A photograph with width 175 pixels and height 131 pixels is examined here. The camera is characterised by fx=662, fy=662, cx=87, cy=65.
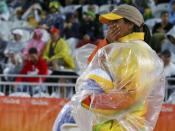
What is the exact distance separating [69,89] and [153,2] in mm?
5182

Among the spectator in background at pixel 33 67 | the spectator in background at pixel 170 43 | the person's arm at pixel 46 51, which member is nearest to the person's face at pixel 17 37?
the person's arm at pixel 46 51

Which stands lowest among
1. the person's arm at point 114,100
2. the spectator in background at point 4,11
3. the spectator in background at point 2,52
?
the spectator in background at point 2,52

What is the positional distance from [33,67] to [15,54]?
1848mm

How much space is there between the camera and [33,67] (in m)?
11.7

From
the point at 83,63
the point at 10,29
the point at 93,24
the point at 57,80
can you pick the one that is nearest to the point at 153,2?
the point at 93,24

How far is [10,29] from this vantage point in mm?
15711

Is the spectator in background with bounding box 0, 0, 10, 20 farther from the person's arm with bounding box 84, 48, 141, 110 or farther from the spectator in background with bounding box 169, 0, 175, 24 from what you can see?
the person's arm with bounding box 84, 48, 141, 110

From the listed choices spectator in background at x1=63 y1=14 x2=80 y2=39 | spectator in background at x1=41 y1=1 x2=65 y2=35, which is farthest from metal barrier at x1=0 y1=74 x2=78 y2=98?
spectator in background at x1=41 y1=1 x2=65 y2=35

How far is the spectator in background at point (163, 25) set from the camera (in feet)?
43.0

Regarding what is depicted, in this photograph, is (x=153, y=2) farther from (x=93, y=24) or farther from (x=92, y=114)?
(x=92, y=114)

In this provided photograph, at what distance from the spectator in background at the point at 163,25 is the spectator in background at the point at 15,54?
2.76 metres

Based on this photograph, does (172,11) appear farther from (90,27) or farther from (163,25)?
(90,27)

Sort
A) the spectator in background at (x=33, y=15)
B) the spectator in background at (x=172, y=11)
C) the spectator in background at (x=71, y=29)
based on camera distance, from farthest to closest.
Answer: the spectator in background at (x=33, y=15) → the spectator in background at (x=71, y=29) → the spectator in background at (x=172, y=11)

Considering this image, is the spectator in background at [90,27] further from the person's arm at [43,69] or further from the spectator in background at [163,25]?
the person's arm at [43,69]
